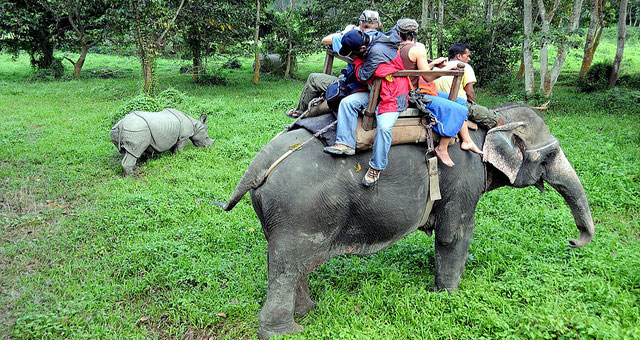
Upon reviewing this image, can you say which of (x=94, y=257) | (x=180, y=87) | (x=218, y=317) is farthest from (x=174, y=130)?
(x=180, y=87)

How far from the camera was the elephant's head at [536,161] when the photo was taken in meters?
3.94

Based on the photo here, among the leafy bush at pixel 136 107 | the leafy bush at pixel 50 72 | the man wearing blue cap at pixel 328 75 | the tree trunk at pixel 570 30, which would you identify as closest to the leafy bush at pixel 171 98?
the leafy bush at pixel 136 107

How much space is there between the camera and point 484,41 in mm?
16047

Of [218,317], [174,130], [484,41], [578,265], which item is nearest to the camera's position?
[218,317]

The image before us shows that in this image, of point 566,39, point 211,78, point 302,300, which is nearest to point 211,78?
point 211,78

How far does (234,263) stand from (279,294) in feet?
4.84

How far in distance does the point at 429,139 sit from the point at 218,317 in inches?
96.9

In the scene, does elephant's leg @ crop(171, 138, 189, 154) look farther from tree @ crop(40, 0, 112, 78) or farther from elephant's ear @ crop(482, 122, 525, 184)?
tree @ crop(40, 0, 112, 78)

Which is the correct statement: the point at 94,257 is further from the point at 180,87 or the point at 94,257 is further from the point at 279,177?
the point at 180,87

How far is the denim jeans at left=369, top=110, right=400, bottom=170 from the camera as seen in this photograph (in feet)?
10.9

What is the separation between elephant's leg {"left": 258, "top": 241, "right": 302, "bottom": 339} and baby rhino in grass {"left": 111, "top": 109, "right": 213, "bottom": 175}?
523 centimetres

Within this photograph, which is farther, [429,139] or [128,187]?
[128,187]

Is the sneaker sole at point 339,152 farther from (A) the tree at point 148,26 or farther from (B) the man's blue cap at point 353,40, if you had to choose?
(A) the tree at point 148,26

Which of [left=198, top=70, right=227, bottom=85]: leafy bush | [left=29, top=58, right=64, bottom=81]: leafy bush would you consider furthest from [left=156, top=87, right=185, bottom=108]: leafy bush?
[left=29, top=58, right=64, bottom=81]: leafy bush
